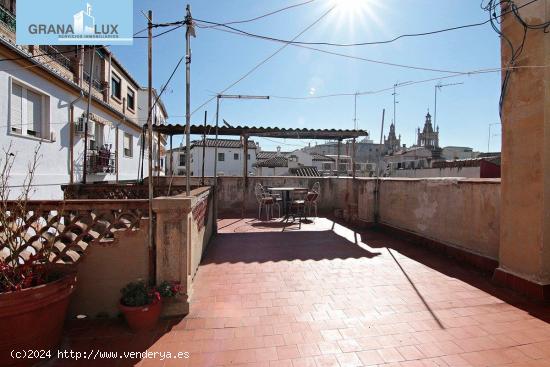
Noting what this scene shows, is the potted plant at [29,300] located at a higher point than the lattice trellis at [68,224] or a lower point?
lower

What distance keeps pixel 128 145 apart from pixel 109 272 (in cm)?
1229

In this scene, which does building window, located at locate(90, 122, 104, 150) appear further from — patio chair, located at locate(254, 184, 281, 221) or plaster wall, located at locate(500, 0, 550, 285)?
plaster wall, located at locate(500, 0, 550, 285)

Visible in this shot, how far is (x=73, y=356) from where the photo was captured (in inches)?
86.2

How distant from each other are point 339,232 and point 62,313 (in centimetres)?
540

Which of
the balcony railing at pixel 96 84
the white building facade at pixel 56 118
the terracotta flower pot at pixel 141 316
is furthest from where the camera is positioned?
the balcony railing at pixel 96 84

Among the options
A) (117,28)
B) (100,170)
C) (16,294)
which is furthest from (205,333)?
(100,170)

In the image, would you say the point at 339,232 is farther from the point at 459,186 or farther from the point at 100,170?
the point at 100,170

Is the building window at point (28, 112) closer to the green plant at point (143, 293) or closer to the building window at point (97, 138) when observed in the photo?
the building window at point (97, 138)

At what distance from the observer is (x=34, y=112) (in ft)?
22.4

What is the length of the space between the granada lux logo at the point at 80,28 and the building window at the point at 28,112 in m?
1.44

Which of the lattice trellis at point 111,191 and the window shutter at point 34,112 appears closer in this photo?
the lattice trellis at point 111,191

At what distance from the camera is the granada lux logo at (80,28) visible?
5914 mm

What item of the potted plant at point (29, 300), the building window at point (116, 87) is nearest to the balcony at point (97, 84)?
the building window at point (116, 87)

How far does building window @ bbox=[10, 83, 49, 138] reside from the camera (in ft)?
19.8
